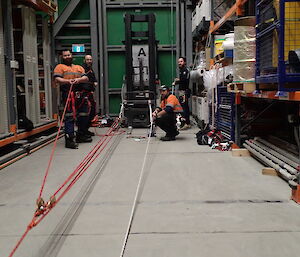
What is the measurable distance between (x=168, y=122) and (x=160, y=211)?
4222mm

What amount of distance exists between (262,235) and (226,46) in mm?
3960

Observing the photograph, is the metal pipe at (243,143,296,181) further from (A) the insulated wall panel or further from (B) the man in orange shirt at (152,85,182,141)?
(A) the insulated wall panel

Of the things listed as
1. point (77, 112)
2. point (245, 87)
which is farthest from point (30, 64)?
point (245, 87)

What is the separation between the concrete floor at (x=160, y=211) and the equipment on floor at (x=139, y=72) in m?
3.94

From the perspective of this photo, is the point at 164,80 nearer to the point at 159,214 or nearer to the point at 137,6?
the point at 137,6

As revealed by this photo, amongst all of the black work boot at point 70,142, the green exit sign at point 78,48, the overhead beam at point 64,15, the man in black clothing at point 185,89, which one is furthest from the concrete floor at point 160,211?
the overhead beam at point 64,15

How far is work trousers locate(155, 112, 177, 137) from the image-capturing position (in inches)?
298

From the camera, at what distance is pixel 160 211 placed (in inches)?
137

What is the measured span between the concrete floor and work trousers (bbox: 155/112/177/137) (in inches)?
74.5

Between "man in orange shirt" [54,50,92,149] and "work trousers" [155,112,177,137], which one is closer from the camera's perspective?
"man in orange shirt" [54,50,92,149]

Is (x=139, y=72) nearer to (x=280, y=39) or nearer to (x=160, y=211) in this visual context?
(x=280, y=39)

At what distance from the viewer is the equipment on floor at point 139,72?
9633 millimetres

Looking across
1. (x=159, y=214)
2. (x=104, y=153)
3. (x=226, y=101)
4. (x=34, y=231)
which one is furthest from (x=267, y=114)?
(x=34, y=231)

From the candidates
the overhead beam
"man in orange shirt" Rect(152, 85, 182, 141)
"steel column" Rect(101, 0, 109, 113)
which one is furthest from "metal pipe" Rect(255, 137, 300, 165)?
the overhead beam
